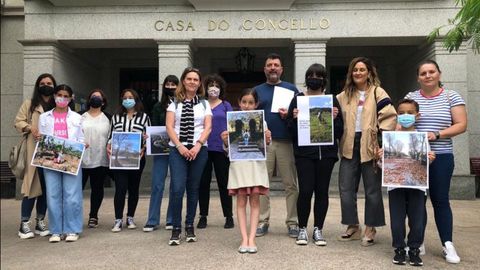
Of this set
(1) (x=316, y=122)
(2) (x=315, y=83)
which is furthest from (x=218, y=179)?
(2) (x=315, y=83)

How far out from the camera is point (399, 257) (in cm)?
452

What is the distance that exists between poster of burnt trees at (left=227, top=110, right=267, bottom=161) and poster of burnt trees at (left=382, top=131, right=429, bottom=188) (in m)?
1.29

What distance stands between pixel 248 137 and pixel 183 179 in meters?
0.93

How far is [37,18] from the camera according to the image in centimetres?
1046

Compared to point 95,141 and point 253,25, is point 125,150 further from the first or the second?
point 253,25

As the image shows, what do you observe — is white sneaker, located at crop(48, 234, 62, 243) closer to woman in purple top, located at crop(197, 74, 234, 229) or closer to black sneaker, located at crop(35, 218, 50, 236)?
black sneaker, located at crop(35, 218, 50, 236)

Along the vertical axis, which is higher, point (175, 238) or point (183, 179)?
point (183, 179)

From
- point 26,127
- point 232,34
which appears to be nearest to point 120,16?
point 232,34

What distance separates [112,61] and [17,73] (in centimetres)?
267

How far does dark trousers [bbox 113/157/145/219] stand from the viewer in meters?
6.24

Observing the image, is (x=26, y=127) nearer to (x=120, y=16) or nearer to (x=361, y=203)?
(x=120, y=16)

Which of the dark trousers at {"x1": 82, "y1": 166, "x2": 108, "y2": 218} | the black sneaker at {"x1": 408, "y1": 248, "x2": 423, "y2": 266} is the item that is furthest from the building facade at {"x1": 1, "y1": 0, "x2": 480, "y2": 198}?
the black sneaker at {"x1": 408, "y1": 248, "x2": 423, "y2": 266}

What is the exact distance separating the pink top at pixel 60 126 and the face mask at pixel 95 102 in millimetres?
672

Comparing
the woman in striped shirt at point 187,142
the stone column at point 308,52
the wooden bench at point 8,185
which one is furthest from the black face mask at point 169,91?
the wooden bench at point 8,185
